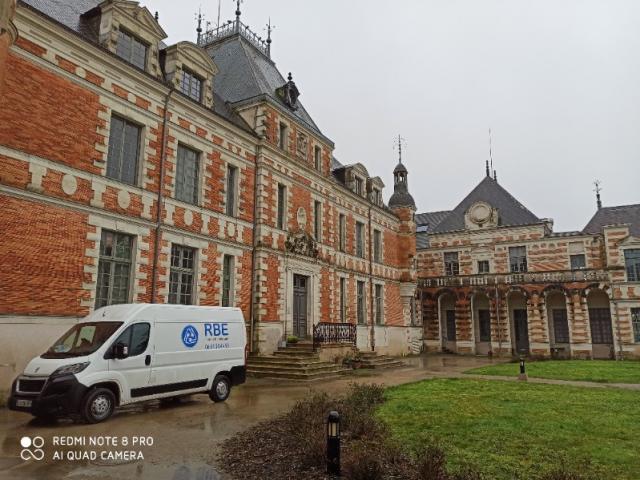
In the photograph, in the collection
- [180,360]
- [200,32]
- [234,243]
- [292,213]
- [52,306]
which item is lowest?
[180,360]

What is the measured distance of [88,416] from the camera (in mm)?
8227

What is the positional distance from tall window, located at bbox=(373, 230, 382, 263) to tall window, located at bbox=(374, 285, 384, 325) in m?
1.77

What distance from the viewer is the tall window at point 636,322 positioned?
96.0 feet

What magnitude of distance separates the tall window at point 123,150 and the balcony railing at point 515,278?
26.5m

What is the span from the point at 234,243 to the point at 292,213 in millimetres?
Answer: 4021

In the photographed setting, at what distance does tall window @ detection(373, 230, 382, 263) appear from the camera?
94.1 feet

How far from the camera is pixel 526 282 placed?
3238cm

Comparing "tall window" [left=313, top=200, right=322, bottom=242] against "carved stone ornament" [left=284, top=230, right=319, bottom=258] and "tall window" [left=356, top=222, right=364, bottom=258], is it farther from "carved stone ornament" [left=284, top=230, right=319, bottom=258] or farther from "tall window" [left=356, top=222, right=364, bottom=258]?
"tall window" [left=356, top=222, right=364, bottom=258]

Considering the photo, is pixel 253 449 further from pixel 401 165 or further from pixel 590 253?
pixel 590 253

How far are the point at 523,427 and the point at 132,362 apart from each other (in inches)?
290

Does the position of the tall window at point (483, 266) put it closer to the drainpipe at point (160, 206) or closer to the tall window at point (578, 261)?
the tall window at point (578, 261)

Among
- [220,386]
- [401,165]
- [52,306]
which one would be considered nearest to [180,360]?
[220,386]

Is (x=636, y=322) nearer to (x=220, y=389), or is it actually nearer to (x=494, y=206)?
(x=494, y=206)

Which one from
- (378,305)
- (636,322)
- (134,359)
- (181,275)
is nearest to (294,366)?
(181,275)
